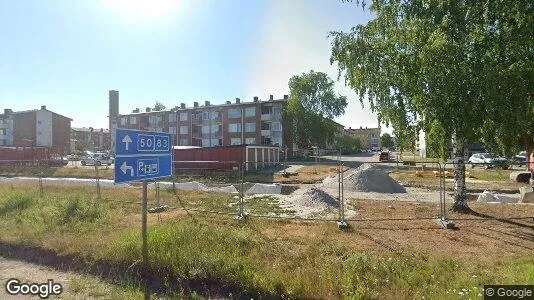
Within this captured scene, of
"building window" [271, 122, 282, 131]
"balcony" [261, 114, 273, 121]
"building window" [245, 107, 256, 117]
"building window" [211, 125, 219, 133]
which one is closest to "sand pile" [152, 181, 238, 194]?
"building window" [271, 122, 282, 131]

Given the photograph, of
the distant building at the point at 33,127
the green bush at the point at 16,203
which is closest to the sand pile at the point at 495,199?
the green bush at the point at 16,203

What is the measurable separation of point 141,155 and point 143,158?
8cm

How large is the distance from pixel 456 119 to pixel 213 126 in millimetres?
58097

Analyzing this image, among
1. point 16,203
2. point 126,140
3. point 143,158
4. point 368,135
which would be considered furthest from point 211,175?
point 368,135

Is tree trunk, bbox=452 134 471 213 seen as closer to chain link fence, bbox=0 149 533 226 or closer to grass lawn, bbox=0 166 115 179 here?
chain link fence, bbox=0 149 533 226

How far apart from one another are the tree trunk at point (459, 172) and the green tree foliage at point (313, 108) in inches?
1850

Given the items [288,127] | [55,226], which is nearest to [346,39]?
[55,226]

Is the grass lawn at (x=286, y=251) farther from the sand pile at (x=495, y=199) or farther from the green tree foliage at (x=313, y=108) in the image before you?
the green tree foliage at (x=313, y=108)

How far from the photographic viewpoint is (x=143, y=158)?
6.20 metres

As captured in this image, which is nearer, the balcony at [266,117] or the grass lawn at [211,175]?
the grass lawn at [211,175]

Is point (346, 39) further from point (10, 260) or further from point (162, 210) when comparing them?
point (10, 260)

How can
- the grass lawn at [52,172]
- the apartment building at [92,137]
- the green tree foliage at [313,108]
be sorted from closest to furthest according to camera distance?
the grass lawn at [52,172] → the green tree foliage at [313,108] → the apartment building at [92,137]

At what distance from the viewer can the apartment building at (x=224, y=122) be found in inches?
2430

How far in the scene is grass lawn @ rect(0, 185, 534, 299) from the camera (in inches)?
216
